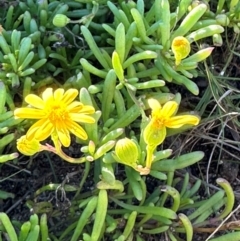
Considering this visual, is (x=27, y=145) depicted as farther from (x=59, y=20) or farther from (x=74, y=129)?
(x=59, y=20)

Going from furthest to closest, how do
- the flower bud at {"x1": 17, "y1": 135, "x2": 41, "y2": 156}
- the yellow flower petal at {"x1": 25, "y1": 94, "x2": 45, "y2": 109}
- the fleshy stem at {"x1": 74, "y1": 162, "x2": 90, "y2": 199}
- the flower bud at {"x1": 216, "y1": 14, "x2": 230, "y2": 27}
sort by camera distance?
the flower bud at {"x1": 216, "y1": 14, "x2": 230, "y2": 27} → the fleshy stem at {"x1": 74, "y1": 162, "x2": 90, "y2": 199} → the flower bud at {"x1": 17, "y1": 135, "x2": 41, "y2": 156} → the yellow flower petal at {"x1": 25, "y1": 94, "x2": 45, "y2": 109}

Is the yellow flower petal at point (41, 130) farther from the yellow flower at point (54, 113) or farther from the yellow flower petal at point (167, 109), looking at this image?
the yellow flower petal at point (167, 109)

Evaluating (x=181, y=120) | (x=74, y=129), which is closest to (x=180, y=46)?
(x=181, y=120)

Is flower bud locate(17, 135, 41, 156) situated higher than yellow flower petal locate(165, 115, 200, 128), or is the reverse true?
yellow flower petal locate(165, 115, 200, 128)

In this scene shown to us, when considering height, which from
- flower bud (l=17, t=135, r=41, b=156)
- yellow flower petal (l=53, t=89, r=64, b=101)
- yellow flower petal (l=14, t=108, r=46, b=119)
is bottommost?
flower bud (l=17, t=135, r=41, b=156)

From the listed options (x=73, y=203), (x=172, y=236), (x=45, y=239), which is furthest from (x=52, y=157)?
(x=172, y=236)

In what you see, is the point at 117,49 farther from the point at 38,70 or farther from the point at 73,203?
the point at 73,203

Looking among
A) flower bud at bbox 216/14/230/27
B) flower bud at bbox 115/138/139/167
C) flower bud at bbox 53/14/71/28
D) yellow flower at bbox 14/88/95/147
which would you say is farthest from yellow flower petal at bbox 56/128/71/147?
flower bud at bbox 216/14/230/27

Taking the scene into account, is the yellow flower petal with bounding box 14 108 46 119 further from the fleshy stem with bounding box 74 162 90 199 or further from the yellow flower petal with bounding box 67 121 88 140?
the fleshy stem with bounding box 74 162 90 199
